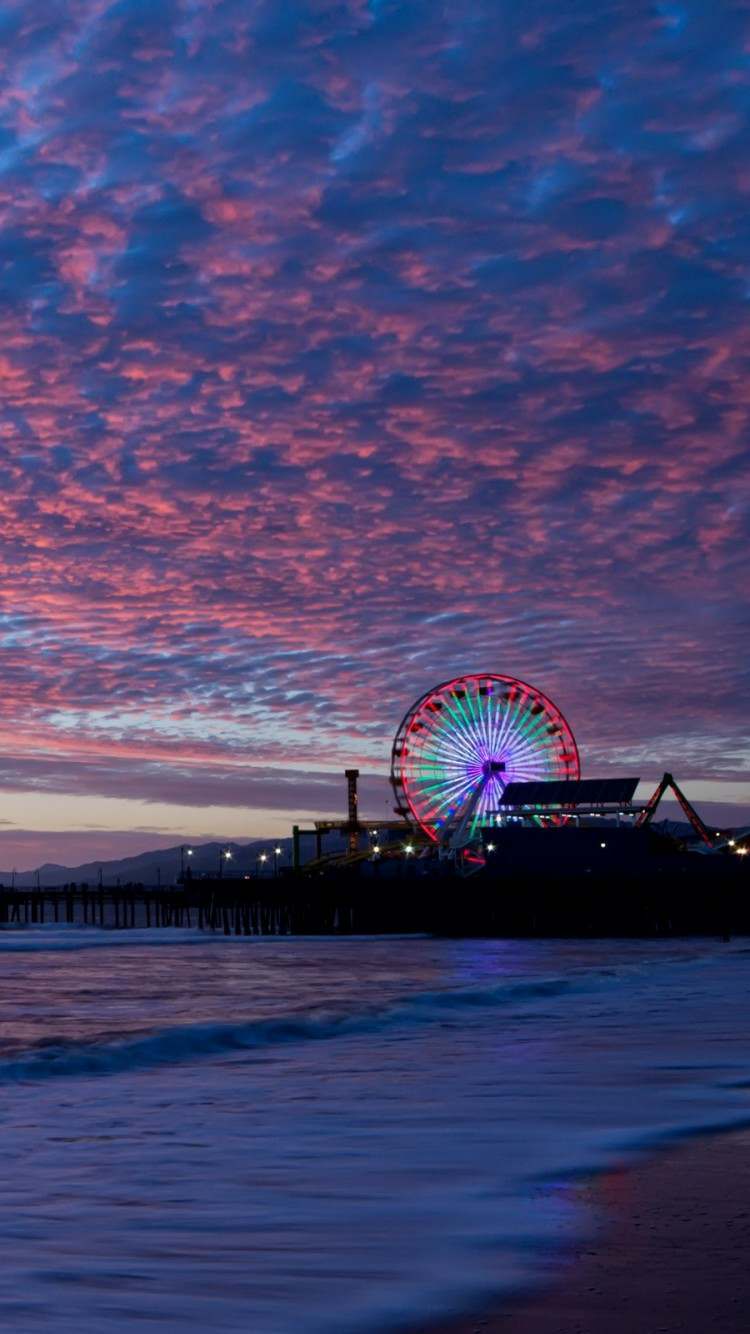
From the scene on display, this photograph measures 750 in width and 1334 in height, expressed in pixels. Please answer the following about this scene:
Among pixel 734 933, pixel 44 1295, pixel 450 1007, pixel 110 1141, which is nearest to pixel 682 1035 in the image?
pixel 450 1007

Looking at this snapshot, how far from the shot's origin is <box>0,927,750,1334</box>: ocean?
7.38 m

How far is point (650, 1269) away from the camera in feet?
23.5

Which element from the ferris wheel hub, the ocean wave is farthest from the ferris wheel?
the ocean wave

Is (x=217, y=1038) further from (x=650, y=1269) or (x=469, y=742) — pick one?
(x=469, y=742)

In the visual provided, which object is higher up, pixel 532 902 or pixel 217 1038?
pixel 532 902

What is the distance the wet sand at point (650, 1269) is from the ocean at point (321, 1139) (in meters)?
0.27

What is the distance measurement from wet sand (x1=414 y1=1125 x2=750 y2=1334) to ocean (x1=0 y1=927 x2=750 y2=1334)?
0.89 feet

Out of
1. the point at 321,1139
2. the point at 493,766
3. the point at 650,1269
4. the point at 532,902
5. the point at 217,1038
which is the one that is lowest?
the point at 217,1038

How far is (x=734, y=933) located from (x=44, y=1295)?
77.8 meters

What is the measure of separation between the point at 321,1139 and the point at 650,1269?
578cm

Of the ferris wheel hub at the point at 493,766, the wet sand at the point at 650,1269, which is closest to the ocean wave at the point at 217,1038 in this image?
the wet sand at the point at 650,1269

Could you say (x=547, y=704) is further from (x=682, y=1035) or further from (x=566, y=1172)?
(x=566, y=1172)

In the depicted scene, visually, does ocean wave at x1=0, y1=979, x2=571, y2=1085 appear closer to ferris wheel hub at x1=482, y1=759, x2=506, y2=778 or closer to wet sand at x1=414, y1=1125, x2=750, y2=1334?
wet sand at x1=414, y1=1125, x2=750, y2=1334

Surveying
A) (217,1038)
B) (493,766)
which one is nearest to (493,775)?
(493,766)
